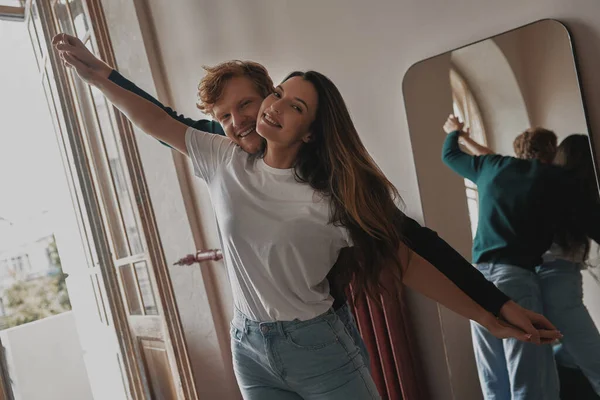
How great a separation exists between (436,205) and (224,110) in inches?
24.3

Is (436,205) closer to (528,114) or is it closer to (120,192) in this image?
(528,114)

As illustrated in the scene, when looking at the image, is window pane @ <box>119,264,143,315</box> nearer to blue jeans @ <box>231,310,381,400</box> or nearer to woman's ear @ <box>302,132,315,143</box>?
blue jeans @ <box>231,310,381,400</box>

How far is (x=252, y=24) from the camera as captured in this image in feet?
6.33

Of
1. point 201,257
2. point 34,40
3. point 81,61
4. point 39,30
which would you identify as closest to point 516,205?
point 81,61

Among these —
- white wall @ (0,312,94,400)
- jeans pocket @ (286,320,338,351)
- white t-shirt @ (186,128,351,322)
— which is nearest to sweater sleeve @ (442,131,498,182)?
white t-shirt @ (186,128,351,322)

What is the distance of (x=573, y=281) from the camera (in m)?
1.26

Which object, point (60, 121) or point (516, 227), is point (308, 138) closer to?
point (516, 227)

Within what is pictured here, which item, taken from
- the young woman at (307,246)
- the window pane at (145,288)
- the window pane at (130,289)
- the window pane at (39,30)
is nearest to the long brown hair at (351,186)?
the young woman at (307,246)

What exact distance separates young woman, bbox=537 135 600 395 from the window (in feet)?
0.62

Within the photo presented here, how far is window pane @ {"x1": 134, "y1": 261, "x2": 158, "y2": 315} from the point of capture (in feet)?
7.72

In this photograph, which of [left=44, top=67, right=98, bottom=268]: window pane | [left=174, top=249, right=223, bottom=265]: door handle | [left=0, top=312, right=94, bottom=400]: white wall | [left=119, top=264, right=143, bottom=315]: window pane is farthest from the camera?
[left=0, top=312, right=94, bottom=400]: white wall

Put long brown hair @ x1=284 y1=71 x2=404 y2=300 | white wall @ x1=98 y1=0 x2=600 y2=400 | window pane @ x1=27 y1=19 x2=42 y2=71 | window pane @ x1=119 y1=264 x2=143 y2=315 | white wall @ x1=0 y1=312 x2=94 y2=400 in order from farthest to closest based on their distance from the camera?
1. white wall @ x1=0 y1=312 x2=94 y2=400
2. window pane @ x1=27 y1=19 x2=42 y2=71
3. window pane @ x1=119 y1=264 x2=143 y2=315
4. white wall @ x1=98 y1=0 x2=600 y2=400
5. long brown hair @ x1=284 y1=71 x2=404 y2=300

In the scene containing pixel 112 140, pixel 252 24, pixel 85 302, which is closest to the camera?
pixel 252 24

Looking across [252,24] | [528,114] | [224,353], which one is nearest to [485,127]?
[528,114]
